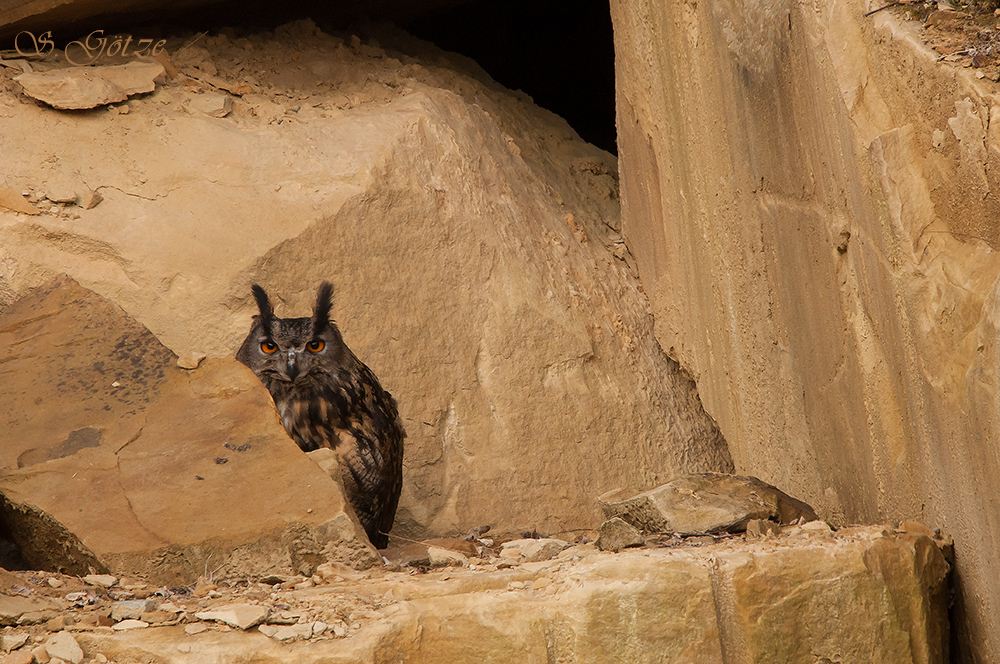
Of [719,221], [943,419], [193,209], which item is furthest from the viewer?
[193,209]

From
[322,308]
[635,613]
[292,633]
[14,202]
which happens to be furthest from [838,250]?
[14,202]

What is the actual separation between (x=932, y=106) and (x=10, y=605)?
2805mm

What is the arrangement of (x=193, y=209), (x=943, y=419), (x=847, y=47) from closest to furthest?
1. (x=943, y=419)
2. (x=847, y=47)
3. (x=193, y=209)

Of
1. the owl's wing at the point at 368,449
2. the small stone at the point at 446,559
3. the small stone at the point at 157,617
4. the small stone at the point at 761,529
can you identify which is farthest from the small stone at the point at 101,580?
the small stone at the point at 761,529

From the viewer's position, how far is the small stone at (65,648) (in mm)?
2215

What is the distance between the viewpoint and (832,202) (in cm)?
303

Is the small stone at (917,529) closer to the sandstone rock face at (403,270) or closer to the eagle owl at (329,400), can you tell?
the sandstone rock face at (403,270)

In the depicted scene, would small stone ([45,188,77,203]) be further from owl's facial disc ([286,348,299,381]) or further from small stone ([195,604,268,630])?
small stone ([195,604,268,630])

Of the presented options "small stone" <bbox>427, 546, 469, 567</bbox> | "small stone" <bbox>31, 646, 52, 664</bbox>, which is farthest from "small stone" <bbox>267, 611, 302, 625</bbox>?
"small stone" <bbox>427, 546, 469, 567</bbox>

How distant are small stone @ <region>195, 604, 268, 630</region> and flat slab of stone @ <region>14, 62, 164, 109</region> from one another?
3.21m

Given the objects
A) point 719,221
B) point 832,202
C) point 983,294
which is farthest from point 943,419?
point 719,221

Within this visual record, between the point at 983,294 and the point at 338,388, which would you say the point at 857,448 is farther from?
the point at 338,388

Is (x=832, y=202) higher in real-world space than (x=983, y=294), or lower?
higher

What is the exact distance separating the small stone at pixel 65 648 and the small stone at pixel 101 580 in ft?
1.93
